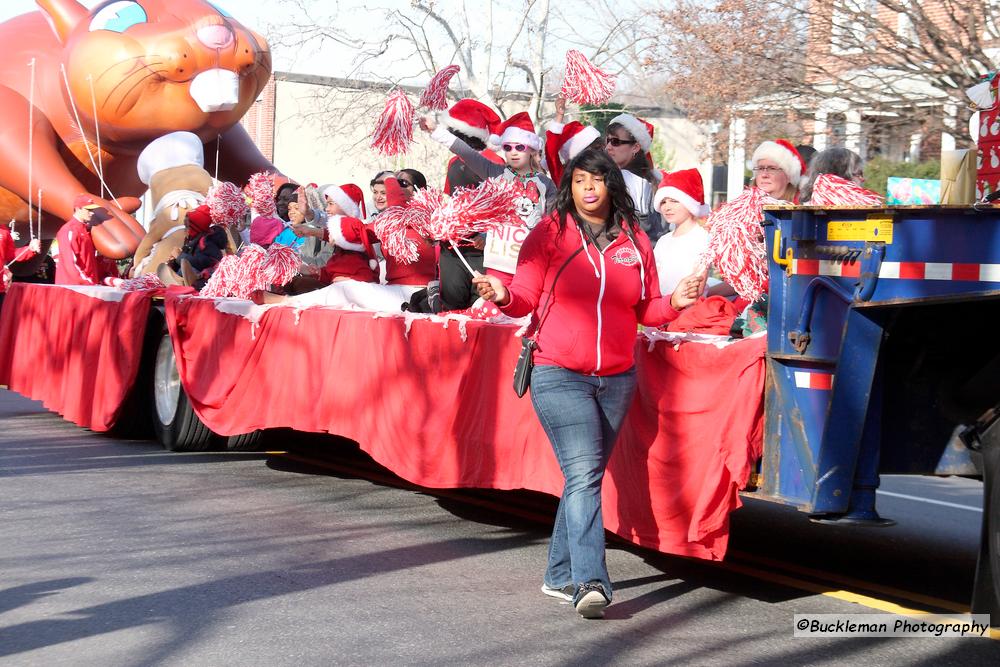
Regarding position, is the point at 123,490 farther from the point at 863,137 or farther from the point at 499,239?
the point at 863,137

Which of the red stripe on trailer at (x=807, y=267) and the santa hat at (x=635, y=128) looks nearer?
the red stripe on trailer at (x=807, y=267)

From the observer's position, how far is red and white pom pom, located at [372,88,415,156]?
8062 millimetres

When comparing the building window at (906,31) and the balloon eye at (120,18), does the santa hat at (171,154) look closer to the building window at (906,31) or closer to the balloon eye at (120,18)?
the balloon eye at (120,18)

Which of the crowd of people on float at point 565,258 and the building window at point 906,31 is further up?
the building window at point 906,31

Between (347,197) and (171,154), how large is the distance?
5.54 metres

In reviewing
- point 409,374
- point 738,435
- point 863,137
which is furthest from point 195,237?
point 863,137

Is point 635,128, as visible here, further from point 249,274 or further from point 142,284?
point 142,284

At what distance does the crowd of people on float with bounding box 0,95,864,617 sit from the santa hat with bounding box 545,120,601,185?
1 centimetres

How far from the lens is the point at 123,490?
328 inches

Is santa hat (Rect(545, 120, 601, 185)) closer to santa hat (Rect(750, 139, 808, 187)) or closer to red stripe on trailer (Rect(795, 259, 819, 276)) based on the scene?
santa hat (Rect(750, 139, 808, 187))

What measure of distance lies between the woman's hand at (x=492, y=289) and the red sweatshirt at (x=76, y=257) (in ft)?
32.1

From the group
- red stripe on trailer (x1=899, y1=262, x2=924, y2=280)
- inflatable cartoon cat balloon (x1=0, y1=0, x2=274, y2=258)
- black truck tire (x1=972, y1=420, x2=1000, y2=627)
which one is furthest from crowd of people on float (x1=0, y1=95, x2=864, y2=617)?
inflatable cartoon cat balloon (x1=0, y1=0, x2=274, y2=258)

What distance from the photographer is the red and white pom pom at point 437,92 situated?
8.46m

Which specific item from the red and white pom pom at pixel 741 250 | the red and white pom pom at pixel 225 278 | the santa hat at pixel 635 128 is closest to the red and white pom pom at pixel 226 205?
the red and white pom pom at pixel 225 278
